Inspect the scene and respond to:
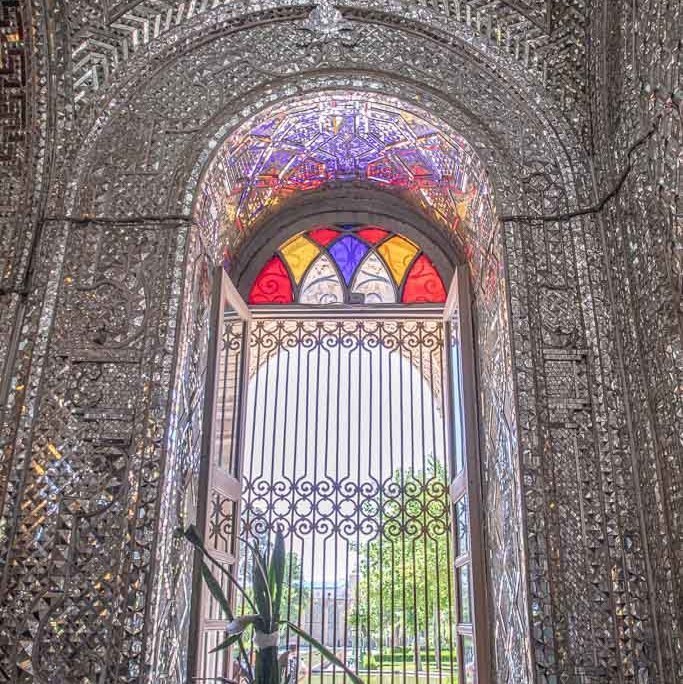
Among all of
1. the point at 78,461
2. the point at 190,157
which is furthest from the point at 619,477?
the point at 190,157

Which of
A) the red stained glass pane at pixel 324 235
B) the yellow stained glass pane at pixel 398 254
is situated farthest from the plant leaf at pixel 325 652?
the red stained glass pane at pixel 324 235

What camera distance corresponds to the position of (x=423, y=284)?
203 inches

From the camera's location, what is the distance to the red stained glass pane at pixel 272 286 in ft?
17.0

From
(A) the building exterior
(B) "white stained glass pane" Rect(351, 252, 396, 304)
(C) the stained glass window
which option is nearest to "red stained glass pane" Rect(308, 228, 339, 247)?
(C) the stained glass window

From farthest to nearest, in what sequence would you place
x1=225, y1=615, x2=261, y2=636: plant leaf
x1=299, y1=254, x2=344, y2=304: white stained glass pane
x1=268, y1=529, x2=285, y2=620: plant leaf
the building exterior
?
x1=299, y1=254, x2=344, y2=304: white stained glass pane
the building exterior
x1=268, y1=529, x2=285, y2=620: plant leaf
x1=225, y1=615, x2=261, y2=636: plant leaf

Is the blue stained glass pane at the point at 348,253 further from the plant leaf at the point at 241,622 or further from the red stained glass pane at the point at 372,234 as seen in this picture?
the plant leaf at the point at 241,622

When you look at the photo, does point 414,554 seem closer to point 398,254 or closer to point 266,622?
point 398,254

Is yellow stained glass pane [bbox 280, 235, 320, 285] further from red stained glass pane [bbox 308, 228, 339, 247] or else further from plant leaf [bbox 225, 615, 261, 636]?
plant leaf [bbox 225, 615, 261, 636]

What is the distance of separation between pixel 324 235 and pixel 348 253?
0.25 m

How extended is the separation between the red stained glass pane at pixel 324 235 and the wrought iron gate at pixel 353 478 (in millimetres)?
652

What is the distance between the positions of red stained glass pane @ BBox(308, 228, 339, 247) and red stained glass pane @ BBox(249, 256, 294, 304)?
352 mm

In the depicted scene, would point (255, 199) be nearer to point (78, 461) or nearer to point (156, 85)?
point (156, 85)

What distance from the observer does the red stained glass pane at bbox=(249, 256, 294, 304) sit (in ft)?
17.0

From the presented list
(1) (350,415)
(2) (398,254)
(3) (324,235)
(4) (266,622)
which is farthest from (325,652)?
(3) (324,235)
